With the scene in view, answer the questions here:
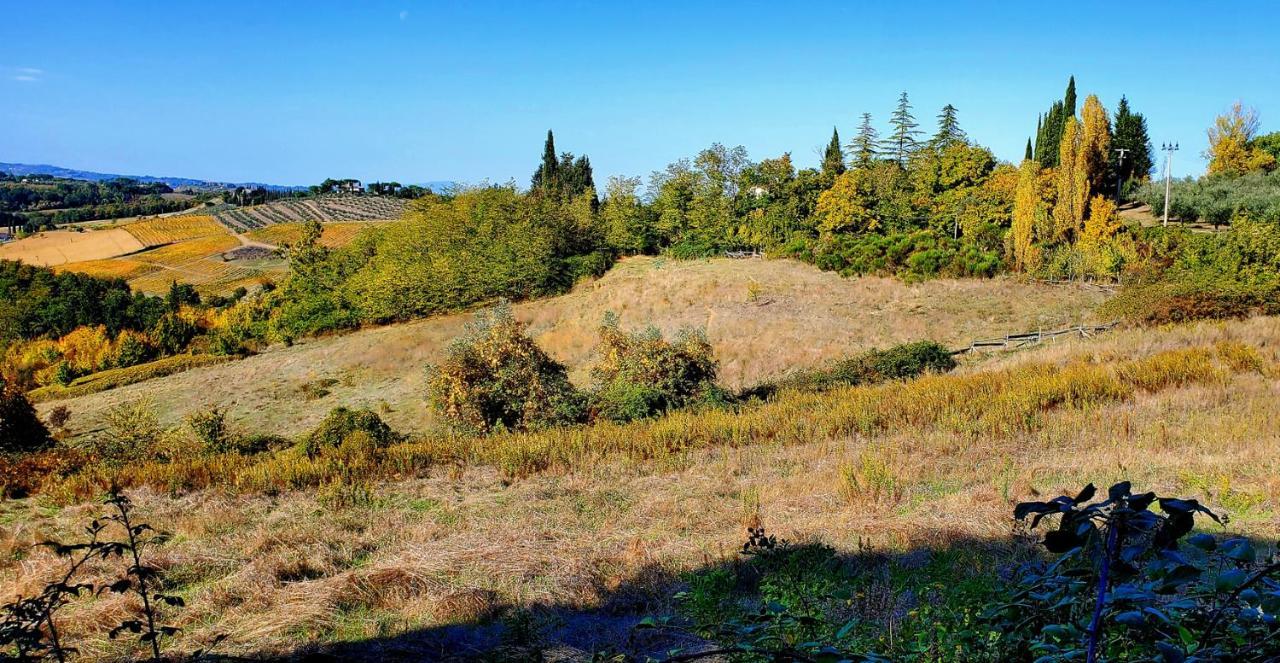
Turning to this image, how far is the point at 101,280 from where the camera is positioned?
49688 millimetres

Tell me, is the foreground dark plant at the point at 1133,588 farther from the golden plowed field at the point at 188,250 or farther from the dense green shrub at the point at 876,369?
the golden plowed field at the point at 188,250

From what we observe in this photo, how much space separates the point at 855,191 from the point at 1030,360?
25.9 meters

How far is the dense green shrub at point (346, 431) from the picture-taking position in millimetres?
13461

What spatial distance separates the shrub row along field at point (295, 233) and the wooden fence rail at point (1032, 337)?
61680 mm

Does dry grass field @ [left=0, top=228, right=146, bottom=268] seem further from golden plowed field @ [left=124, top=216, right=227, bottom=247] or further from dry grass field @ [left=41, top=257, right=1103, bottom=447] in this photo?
dry grass field @ [left=41, top=257, right=1103, bottom=447]

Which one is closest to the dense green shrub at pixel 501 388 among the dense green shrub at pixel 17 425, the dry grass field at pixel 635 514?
the dry grass field at pixel 635 514

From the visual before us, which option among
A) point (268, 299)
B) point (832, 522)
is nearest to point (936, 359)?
point (832, 522)

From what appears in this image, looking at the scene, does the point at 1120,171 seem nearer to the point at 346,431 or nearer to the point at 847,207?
the point at 847,207

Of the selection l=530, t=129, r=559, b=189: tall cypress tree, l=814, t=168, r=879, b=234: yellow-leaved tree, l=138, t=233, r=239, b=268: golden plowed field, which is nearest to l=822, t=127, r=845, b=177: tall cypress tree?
l=814, t=168, r=879, b=234: yellow-leaved tree

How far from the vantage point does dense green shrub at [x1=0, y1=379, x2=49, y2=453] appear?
16297 mm

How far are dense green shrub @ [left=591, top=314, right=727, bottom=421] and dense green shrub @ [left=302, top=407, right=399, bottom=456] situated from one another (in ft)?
14.0

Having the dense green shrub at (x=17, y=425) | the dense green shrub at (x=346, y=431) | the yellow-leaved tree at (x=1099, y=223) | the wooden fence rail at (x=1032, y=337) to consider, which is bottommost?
the dense green shrub at (x=17, y=425)

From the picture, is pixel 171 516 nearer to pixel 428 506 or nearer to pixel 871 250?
pixel 428 506

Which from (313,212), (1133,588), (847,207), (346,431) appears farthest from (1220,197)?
(313,212)
